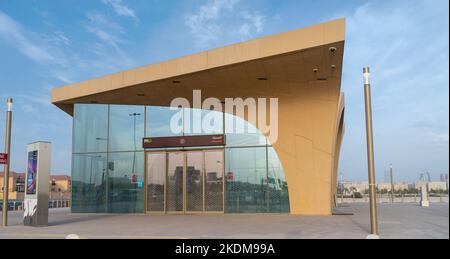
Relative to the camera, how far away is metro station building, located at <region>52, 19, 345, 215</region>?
1671cm

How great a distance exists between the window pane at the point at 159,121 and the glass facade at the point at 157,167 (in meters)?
0.05

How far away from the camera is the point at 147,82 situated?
58.6 ft

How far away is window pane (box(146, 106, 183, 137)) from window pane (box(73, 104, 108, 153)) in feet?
7.64

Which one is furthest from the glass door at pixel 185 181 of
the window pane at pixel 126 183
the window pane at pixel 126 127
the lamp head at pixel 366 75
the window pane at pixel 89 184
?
the lamp head at pixel 366 75

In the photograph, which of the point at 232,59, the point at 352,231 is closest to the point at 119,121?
the point at 232,59

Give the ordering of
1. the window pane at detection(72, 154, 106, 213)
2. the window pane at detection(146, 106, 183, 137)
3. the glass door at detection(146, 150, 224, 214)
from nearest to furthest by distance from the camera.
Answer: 1. the glass door at detection(146, 150, 224, 214)
2. the window pane at detection(146, 106, 183, 137)
3. the window pane at detection(72, 154, 106, 213)

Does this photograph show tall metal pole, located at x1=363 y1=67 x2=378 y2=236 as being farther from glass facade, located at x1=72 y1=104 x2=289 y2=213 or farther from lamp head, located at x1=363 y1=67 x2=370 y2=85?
glass facade, located at x1=72 y1=104 x2=289 y2=213

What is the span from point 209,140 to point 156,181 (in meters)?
3.36

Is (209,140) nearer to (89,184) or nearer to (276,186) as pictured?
(276,186)

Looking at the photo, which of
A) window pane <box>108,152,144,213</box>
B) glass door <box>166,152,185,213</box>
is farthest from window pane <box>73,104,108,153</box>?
glass door <box>166,152,185,213</box>

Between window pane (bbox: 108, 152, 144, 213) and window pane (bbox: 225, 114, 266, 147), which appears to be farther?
window pane (bbox: 108, 152, 144, 213)

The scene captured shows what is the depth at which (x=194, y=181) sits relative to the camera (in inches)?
829

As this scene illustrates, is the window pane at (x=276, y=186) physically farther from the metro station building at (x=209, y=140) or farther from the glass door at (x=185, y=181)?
the glass door at (x=185, y=181)

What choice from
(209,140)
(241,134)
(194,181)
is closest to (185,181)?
(194,181)
